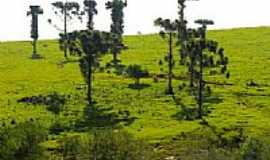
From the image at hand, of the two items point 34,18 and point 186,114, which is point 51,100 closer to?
point 186,114

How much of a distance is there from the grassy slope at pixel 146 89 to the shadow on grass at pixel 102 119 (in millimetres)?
1327

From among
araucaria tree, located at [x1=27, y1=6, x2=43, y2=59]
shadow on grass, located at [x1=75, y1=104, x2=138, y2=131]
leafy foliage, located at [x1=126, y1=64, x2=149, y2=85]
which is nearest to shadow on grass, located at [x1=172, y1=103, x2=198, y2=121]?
shadow on grass, located at [x1=75, y1=104, x2=138, y2=131]

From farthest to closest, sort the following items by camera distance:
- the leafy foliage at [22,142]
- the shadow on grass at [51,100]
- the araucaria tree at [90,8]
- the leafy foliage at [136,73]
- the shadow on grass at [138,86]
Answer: the araucaria tree at [90,8] < the leafy foliage at [136,73] < the shadow on grass at [138,86] < the shadow on grass at [51,100] < the leafy foliage at [22,142]

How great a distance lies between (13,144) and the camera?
7506 centimetres

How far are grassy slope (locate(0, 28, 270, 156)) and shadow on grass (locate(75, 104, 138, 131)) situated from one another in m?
1.33

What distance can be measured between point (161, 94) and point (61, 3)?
6061 cm

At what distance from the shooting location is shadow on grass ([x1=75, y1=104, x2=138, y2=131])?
100062 mm

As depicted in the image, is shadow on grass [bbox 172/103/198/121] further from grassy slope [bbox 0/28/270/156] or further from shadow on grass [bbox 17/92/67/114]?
shadow on grass [bbox 17/92/67/114]

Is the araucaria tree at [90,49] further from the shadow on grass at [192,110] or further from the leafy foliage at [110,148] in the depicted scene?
the leafy foliage at [110,148]

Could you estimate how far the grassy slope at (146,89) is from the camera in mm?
100812

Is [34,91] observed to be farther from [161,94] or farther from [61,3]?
[61,3]

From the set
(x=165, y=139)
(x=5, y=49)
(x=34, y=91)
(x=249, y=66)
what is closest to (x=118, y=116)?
(x=165, y=139)

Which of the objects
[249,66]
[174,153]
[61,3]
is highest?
[61,3]

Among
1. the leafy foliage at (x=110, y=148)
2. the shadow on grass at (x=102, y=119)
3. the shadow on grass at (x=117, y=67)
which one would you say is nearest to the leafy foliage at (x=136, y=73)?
the shadow on grass at (x=117, y=67)
